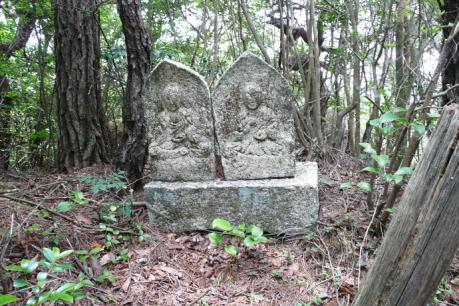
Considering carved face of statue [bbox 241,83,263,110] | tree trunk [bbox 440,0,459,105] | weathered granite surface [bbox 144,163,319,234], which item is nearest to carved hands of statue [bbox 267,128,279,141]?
carved face of statue [bbox 241,83,263,110]

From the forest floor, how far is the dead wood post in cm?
83

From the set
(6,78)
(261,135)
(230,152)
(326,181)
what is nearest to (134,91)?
(230,152)

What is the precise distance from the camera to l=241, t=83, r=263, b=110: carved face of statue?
3123 millimetres

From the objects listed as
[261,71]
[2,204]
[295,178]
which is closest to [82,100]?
Result: [2,204]

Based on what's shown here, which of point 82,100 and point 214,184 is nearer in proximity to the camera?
point 214,184

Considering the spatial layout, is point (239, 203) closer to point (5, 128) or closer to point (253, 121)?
point (253, 121)

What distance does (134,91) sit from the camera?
3.84m

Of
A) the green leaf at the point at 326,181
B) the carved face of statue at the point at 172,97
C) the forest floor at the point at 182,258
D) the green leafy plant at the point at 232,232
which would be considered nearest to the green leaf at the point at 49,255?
the forest floor at the point at 182,258

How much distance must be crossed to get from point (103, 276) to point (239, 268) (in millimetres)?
910

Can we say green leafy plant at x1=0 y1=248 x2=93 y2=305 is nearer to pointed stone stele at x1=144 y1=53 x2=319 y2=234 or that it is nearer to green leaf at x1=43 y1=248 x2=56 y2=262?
green leaf at x1=43 y1=248 x2=56 y2=262

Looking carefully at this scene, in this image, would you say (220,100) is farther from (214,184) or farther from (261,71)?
(214,184)

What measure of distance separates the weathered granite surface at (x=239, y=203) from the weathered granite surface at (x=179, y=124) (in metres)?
0.13

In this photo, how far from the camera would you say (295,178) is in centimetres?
321

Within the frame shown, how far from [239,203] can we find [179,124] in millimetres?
804
